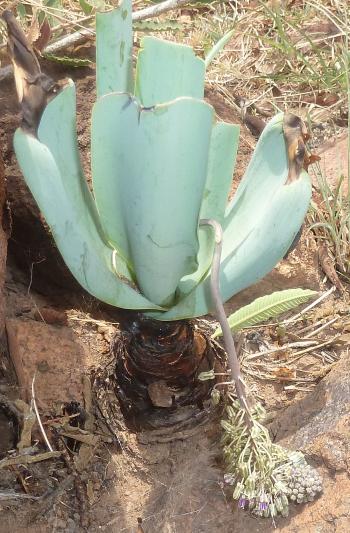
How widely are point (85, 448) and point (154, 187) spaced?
61 centimetres

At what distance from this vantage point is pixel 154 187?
42.1 inches

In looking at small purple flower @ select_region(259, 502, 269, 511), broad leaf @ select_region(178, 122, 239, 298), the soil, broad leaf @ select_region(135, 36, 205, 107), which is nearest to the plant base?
the soil

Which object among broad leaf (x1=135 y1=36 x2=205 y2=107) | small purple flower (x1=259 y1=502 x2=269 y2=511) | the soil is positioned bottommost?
the soil

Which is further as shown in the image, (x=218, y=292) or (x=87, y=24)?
(x=87, y=24)

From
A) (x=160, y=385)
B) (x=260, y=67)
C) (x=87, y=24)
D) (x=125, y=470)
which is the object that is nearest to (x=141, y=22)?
(x=87, y=24)

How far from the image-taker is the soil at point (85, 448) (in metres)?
1.33

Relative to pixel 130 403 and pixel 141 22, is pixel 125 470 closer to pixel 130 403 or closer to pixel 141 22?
pixel 130 403

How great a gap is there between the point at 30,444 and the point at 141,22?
1291 millimetres

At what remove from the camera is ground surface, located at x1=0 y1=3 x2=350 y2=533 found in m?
1.33

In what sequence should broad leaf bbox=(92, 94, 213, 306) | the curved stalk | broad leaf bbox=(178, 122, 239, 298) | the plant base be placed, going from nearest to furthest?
broad leaf bbox=(92, 94, 213, 306)
the curved stalk
broad leaf bbox=(178, 122, 239, 298)
the plant base

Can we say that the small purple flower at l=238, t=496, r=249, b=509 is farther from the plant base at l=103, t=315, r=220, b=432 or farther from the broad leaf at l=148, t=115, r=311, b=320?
the broad leaf at l=148, t=115, r=311, b=320

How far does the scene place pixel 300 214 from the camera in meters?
1.15

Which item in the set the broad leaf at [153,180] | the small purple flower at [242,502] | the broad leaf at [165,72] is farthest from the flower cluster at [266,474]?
the broad leaf at [165,72]

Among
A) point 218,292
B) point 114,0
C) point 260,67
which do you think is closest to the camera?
point 218,292
